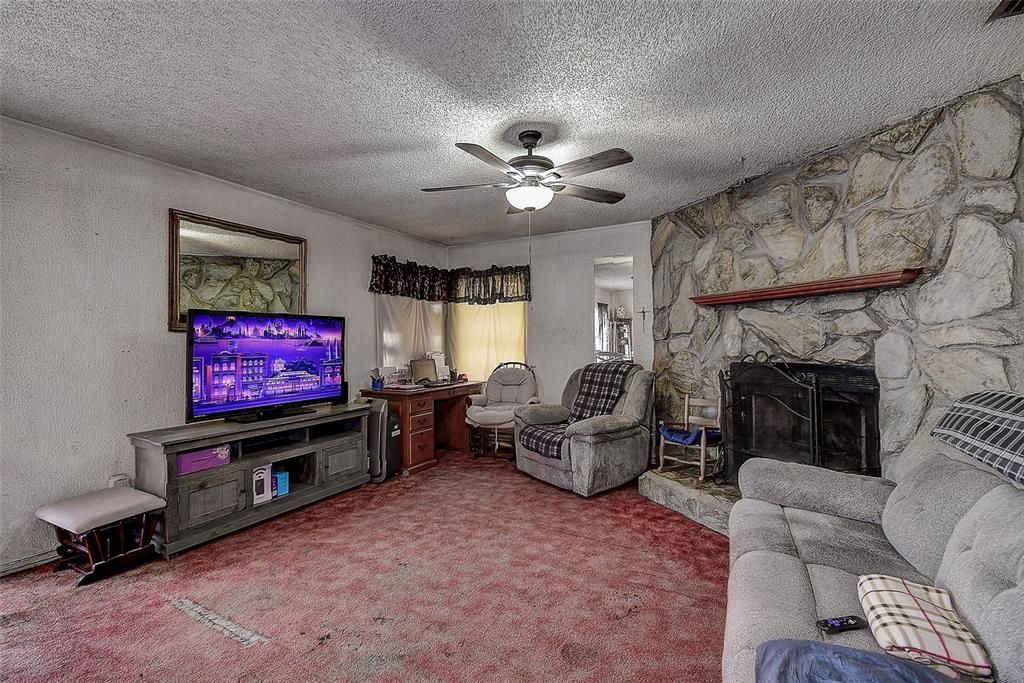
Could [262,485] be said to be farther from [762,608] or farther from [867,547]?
[867,547]

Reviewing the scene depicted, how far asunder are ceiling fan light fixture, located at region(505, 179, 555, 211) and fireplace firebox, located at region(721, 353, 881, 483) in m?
2.02

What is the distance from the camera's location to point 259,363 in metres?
3.36

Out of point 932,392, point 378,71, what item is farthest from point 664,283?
point 378,71

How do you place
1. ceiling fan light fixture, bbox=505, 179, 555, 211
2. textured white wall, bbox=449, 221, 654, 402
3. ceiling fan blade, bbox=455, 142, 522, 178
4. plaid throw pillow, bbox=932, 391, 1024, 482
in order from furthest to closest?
textured white wall, bbox=449, 221, 654, 402, ceiling fan light fixture, bbox=505, 179, 555, 211, ceiling fan blade, bbox=455, 142, 522, 178, plaid throw pillow, bbox=932, 391, 1024, 482

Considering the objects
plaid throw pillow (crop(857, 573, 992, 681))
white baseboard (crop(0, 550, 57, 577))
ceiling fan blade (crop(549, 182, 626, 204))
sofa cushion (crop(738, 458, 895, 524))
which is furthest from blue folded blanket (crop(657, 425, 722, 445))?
white baseboard (crop(0, 550, 57, 577))

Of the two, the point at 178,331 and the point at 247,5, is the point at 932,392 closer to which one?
the point at 247,5

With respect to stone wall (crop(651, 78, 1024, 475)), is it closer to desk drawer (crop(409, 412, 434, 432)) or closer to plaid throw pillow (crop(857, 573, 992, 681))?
plaid throw pillow (crop(857, 573, 992, 681))

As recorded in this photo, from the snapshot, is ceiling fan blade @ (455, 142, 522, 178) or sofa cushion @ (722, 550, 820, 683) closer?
sofa cushion @ (722, 550, 820, 683)

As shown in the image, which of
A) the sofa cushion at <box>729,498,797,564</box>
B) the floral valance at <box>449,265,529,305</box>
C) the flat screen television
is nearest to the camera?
the sofa cushion at <box>729,498,797,564</box>

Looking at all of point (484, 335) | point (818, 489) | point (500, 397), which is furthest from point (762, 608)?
point (484, 335)

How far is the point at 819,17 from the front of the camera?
1.79 metres

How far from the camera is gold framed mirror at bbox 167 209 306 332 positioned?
3.22 metres

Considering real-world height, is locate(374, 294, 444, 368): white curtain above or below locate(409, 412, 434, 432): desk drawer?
above

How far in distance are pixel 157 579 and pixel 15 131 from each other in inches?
98.2
